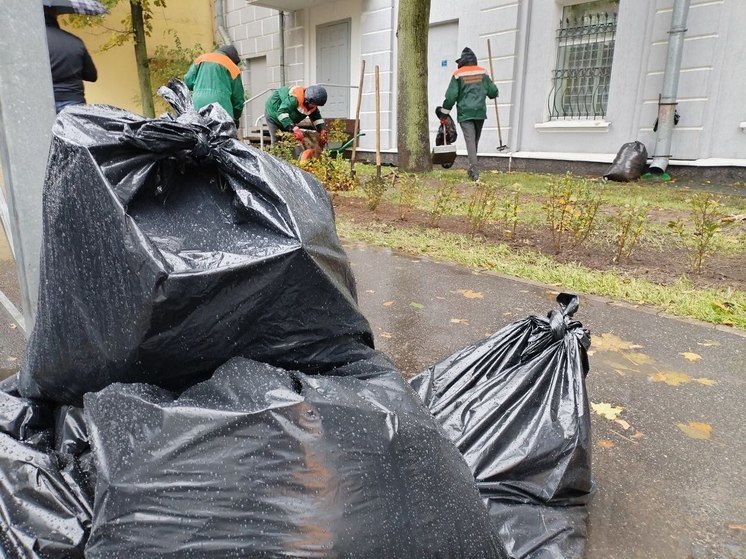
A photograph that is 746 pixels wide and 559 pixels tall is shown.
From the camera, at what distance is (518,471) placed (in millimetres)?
1424

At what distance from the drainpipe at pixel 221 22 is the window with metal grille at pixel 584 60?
11294mm

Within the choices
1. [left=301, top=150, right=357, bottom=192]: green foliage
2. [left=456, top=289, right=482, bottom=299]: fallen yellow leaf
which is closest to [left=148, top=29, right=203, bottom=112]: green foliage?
[left=301, top=150, right=357, bottom=192]: green foliage

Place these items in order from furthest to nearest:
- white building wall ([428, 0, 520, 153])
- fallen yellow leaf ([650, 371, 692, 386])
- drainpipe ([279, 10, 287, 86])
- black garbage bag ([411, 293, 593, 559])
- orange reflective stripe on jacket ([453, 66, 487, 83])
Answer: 1. drainpipe ([279, 10, 287, 86])
2. white building wall ([428, 0, 520, 153])
3. orange reflective stripe on jacket ([453, 66, 487, 83])
4. fallen yellow leaf ([650, 371, 692, 386])
5. black garbage bag ([411, 293, 593, 559])

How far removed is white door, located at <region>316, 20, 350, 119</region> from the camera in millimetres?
13430

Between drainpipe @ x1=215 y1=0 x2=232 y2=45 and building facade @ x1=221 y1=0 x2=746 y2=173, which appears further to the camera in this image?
drainpipe @ x1=215 y1=0 x2=232 y2=45

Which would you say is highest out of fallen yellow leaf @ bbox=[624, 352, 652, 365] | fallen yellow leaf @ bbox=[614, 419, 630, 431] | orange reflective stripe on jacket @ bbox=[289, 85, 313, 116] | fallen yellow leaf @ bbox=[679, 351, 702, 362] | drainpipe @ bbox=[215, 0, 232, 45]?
drainpipe @ bbox=[215, 0, 232, 45]

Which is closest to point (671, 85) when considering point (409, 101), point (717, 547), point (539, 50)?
point (539, 50)

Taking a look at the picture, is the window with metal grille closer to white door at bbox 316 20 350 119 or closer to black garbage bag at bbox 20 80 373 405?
white door at bbox 316 20 350 119

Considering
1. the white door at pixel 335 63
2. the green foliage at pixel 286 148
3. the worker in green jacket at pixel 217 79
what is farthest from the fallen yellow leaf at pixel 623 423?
the white door at pixel 335 63

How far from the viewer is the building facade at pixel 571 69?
25.0ft

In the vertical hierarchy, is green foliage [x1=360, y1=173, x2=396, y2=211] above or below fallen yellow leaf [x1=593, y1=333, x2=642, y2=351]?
above

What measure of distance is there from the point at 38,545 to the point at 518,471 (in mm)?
1039

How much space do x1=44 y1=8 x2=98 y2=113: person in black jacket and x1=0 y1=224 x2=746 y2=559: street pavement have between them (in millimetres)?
1518

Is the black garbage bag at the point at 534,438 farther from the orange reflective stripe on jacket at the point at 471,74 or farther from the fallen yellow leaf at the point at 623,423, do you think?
the orange reflective stripe on jacket at the point at 471,74
